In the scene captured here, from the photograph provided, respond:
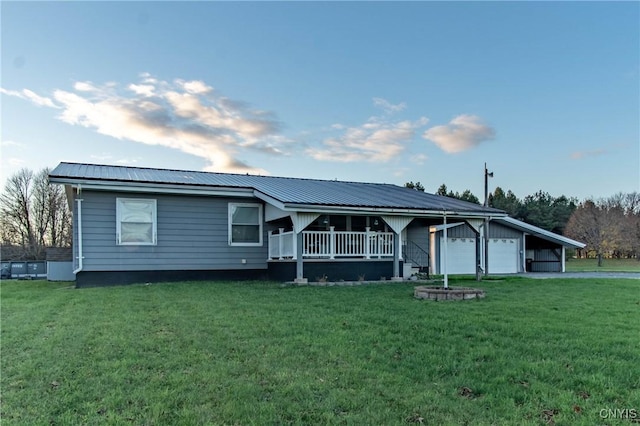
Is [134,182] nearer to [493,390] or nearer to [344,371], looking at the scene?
[344,371]

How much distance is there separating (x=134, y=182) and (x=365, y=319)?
27.3ft

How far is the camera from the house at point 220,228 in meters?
11.9

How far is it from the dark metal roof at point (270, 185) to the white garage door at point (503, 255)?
7.86 meters

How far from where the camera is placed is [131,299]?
8859 mm

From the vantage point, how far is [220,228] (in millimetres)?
13430

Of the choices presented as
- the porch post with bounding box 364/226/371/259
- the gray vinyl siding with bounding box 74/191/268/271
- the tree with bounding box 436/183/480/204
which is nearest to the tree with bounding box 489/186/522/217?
the tree with bounding box 436/183/480/204

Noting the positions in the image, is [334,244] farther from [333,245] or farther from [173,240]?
[173,240]

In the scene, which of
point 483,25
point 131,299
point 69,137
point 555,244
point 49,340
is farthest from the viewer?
point 555,244

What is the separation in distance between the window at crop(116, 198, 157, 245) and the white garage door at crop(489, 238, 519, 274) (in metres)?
16.3

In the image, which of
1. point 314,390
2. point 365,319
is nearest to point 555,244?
point 365,319

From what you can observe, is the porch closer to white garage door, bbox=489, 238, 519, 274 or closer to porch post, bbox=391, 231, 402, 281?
porch post, bbox=391, 231, 402, 281

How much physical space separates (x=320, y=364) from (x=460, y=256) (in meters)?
17.2

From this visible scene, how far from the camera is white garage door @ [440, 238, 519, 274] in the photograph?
19938mm

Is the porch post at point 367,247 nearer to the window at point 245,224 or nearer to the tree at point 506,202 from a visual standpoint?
the window at point 245,224
